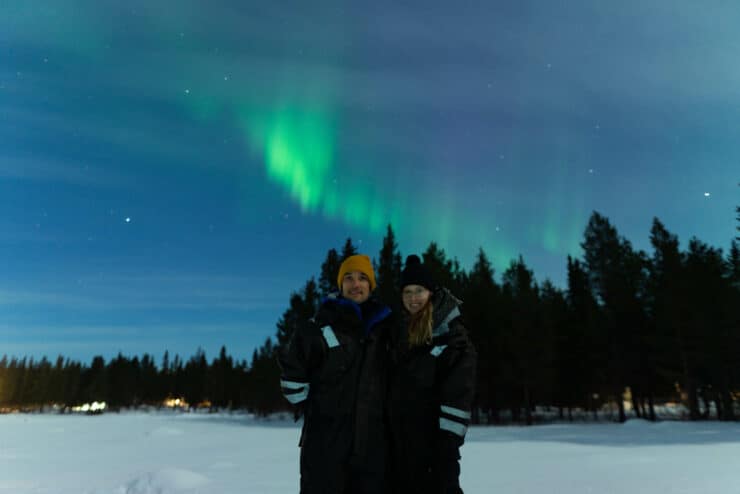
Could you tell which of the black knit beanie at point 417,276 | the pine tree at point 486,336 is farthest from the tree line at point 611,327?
the black knit beanie at point 417,276

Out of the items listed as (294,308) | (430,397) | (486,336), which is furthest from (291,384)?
(294,308)

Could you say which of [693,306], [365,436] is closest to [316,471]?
[365,436]

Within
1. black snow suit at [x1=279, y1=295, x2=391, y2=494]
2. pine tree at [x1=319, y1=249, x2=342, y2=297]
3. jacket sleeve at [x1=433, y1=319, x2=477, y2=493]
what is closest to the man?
black snow suit at [x1=279, y1=295, x2=391, y2=494]

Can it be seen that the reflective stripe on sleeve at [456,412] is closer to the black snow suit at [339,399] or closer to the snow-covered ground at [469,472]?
the black snow suit at [339,399]

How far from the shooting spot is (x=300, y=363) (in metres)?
3.56

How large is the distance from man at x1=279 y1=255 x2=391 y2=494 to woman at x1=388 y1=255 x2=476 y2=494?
0.17m

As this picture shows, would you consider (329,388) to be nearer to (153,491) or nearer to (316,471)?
(316,471)

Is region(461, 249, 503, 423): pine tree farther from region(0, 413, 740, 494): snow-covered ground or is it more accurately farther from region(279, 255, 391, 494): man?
region(279, 255, 391, 494): man

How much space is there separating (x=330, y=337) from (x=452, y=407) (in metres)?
1.12

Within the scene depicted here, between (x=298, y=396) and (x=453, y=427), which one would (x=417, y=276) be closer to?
(x=453, y=427)

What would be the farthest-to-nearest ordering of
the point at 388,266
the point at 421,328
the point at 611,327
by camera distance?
the point at 388,266 → the point at 611,327 → the point at 421,328

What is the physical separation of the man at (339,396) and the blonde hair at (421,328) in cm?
30

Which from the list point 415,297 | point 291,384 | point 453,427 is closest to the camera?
point 453,427

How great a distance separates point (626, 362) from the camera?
37281 mm
